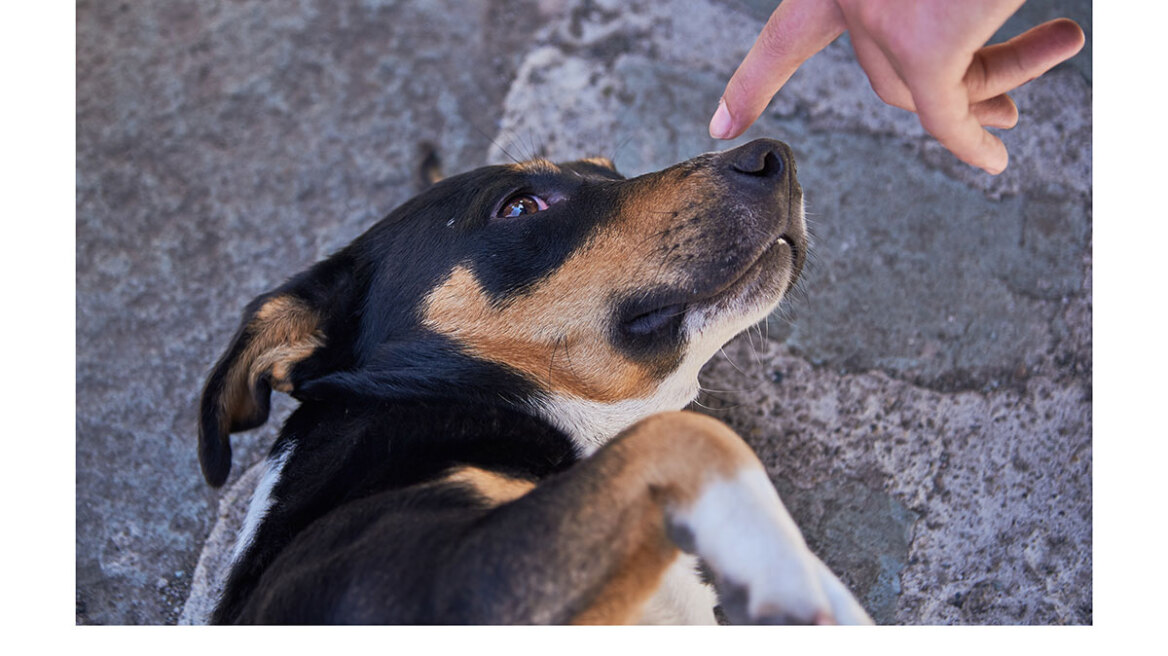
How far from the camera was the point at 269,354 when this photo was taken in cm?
260

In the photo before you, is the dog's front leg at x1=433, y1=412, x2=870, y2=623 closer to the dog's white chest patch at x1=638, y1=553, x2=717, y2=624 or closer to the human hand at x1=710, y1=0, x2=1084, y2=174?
the dog's white chest patch at x1=638, y1=553, x2=717, y2=624

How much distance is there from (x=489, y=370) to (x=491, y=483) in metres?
0.41

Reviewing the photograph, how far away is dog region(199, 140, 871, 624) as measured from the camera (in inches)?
77.5

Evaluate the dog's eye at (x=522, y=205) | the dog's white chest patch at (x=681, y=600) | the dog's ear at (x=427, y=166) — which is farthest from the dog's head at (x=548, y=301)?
the dog's ear at (x=427, y=166)

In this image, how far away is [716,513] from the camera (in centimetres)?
185

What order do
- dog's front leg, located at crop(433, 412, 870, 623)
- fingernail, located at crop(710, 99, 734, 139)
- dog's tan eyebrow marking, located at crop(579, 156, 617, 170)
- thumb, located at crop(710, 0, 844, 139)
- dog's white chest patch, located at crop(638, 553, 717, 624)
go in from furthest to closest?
dog's tan eyebrow marking, located at crop(579, 156, 617, 170) < fingernail, located at crop(710, 99, 734, 139) < thumb, located at crop(710, 0, 844, 139) < dog's white chest patch, located at crop(638, 553, 717, 624) < dog's front leg, located at crop(433, 412, 870, 623)

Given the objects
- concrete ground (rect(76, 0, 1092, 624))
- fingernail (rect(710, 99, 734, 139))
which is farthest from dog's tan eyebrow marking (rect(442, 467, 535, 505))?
fingernail (rect(710, 99, 734, 139))

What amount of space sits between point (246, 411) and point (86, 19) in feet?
8.95

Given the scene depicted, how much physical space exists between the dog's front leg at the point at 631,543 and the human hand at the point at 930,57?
3.67 ft

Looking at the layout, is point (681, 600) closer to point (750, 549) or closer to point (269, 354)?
point (750, 549)

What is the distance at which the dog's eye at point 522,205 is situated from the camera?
268 cm

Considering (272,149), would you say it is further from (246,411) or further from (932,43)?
(932,43)

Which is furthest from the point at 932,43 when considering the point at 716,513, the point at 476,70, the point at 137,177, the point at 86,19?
the point at 86,19

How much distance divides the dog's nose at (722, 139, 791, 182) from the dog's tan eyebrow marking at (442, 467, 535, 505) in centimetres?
112
